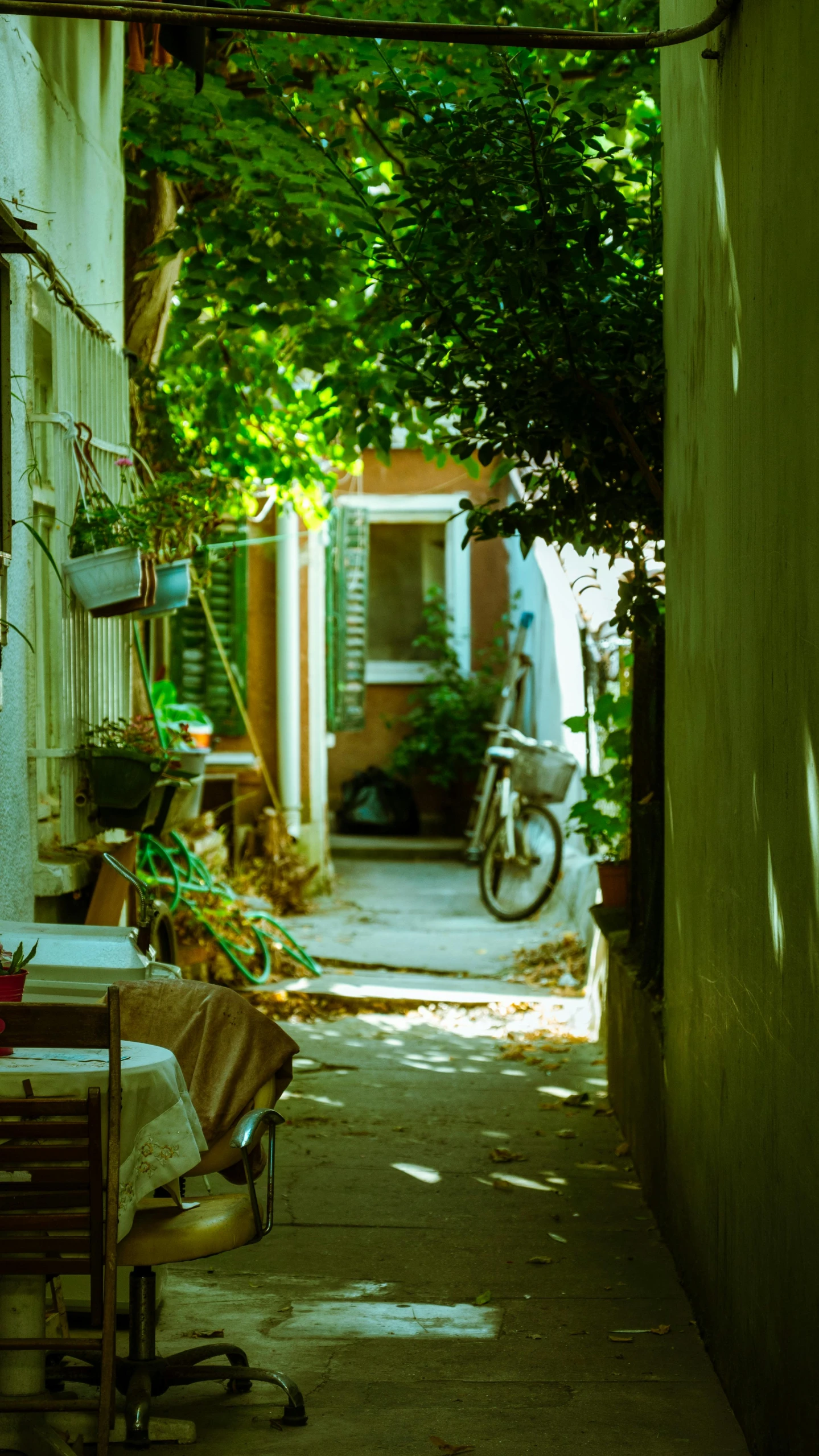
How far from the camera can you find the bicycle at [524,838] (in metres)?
11.2

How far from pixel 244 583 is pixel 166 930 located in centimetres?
544

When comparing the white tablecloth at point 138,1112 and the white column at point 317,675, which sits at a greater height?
the white column at point 317,675

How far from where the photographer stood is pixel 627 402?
5.16 m

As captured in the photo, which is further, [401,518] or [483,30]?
[401,518]

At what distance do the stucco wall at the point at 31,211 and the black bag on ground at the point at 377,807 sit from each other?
31.5ft

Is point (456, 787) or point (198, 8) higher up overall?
point (198, 8)

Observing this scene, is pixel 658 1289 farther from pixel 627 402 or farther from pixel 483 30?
pixel 483 30

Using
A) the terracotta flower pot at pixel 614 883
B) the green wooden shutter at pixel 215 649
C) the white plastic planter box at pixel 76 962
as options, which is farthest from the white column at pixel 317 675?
the white plastic planter box at pixel 76 962

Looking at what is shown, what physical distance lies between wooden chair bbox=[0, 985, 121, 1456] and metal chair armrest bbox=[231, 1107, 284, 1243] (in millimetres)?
480

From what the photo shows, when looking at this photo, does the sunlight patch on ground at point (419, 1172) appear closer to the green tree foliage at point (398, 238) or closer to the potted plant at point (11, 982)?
the green tree foliage at point (398, 238)

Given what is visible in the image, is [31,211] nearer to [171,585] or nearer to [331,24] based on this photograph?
[171,585]

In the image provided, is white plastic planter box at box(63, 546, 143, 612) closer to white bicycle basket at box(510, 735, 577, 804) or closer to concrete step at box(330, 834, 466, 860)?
white bicycle basket at box(510, 735, 577, 804)

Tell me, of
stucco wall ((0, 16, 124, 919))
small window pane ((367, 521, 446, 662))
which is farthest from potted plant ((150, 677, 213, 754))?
small window pane ((367, 521, 446, 662))

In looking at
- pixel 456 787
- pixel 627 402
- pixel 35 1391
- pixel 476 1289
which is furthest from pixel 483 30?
pixel 456 787
